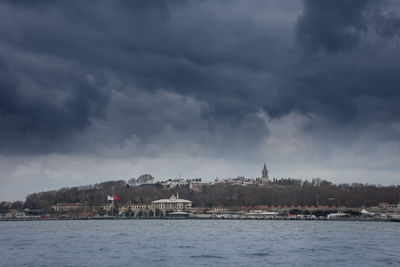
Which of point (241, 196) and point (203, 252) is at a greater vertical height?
point (241, 196)

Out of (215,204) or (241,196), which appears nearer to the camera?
(215,204)

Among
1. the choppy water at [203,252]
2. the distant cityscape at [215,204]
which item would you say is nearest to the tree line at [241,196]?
the distant cityscape at [215,204]

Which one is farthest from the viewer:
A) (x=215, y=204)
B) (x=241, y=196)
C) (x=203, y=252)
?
(x=241, y=196)

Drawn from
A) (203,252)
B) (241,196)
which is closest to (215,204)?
(241,196)

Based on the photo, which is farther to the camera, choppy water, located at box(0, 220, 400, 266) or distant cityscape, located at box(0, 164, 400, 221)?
distant cityscape, located at box(0, 164, 400, 221)

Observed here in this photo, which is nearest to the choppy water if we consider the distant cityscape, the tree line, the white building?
the distant cityscape

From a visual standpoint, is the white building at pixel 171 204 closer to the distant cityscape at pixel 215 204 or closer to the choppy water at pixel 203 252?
the distant cityscape at pixel 215 204

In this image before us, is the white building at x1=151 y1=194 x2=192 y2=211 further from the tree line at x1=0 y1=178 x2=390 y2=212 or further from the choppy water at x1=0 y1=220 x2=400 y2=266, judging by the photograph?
the choppy water at x1=0 y1=220 x2=400 y2=266

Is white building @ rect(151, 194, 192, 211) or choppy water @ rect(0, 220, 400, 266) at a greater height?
white building @ rect(151, 194, 192, 211)

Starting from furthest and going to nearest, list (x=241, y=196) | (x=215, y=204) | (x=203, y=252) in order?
(x=241, y=196) < (x=215, y=204) < (x=203, y=252)

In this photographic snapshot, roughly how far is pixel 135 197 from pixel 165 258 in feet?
478

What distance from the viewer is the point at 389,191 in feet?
525

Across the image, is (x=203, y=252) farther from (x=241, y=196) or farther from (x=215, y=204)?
(x=241, y=196)

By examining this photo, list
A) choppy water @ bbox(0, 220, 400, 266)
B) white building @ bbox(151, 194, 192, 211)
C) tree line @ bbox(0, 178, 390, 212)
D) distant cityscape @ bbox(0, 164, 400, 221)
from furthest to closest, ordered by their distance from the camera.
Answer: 1. white building @ bbox(151, 194, 192, 211)
2. tree line @ bbox(0, 178, 390, 212)
3. distant cityscape @ bbox(0, 164, 400, 221)
4. choppy water @ bbox(0, 220, 400, 266)
